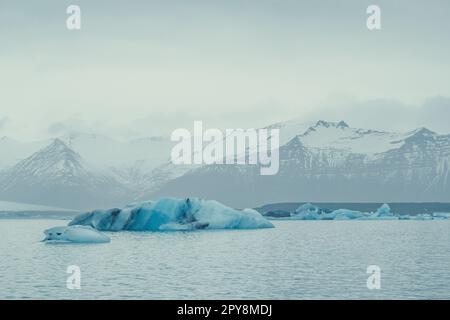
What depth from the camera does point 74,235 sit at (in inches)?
1949

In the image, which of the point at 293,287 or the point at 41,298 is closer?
the point at 41,298

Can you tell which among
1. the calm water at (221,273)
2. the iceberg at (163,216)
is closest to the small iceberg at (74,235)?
the calm water at (221,273)

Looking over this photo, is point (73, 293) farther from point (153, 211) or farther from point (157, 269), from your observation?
point (153, 211)

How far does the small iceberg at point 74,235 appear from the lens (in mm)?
49594

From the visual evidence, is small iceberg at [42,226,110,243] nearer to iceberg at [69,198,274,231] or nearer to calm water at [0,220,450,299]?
calm water at [0,220,450,299]

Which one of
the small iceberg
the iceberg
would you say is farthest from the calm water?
the iceberg

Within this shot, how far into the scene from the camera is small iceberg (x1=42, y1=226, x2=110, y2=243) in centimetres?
4959

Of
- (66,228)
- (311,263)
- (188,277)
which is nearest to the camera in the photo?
(188,277)

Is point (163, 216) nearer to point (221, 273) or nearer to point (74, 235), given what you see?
point (74, 235)

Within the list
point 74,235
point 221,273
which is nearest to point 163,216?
point 74,235

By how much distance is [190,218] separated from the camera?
237 ft

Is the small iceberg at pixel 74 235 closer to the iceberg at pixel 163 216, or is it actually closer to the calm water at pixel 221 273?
the calm water at pixel 221 273
